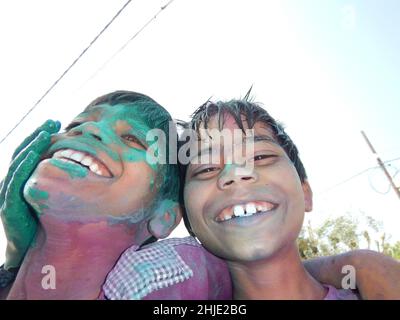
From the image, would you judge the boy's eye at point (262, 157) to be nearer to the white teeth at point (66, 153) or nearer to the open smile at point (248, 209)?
the open smile at point (248, 209)

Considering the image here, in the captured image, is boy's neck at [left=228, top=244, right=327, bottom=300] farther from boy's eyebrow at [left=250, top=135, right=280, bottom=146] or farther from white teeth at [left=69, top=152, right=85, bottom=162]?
white teeth at [left=69, top=152, right=85, bottom=162]

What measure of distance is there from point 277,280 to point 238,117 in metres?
0.88

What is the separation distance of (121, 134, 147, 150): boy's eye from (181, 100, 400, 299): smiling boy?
0.30 metres

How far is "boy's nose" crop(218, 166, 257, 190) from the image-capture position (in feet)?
5.07

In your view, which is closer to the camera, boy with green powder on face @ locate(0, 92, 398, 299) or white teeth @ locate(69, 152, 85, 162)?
boy with green powder on face @ locate(0, 92, 398, 299)

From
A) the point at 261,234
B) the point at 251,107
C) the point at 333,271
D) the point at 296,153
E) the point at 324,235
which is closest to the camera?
the point at 261,234

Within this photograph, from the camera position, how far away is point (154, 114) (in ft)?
6.52

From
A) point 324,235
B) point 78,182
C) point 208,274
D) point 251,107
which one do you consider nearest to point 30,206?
point 78,182

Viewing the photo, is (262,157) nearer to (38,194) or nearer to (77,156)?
(77,156)

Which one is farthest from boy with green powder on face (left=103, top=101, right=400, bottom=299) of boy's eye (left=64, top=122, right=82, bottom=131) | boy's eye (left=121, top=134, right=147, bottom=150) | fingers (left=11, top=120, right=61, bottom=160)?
fingers (left=11, top=120, right=61, bottom=160)

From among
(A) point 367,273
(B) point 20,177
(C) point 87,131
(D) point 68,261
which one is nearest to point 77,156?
(C) point 87,131

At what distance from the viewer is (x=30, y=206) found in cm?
161
